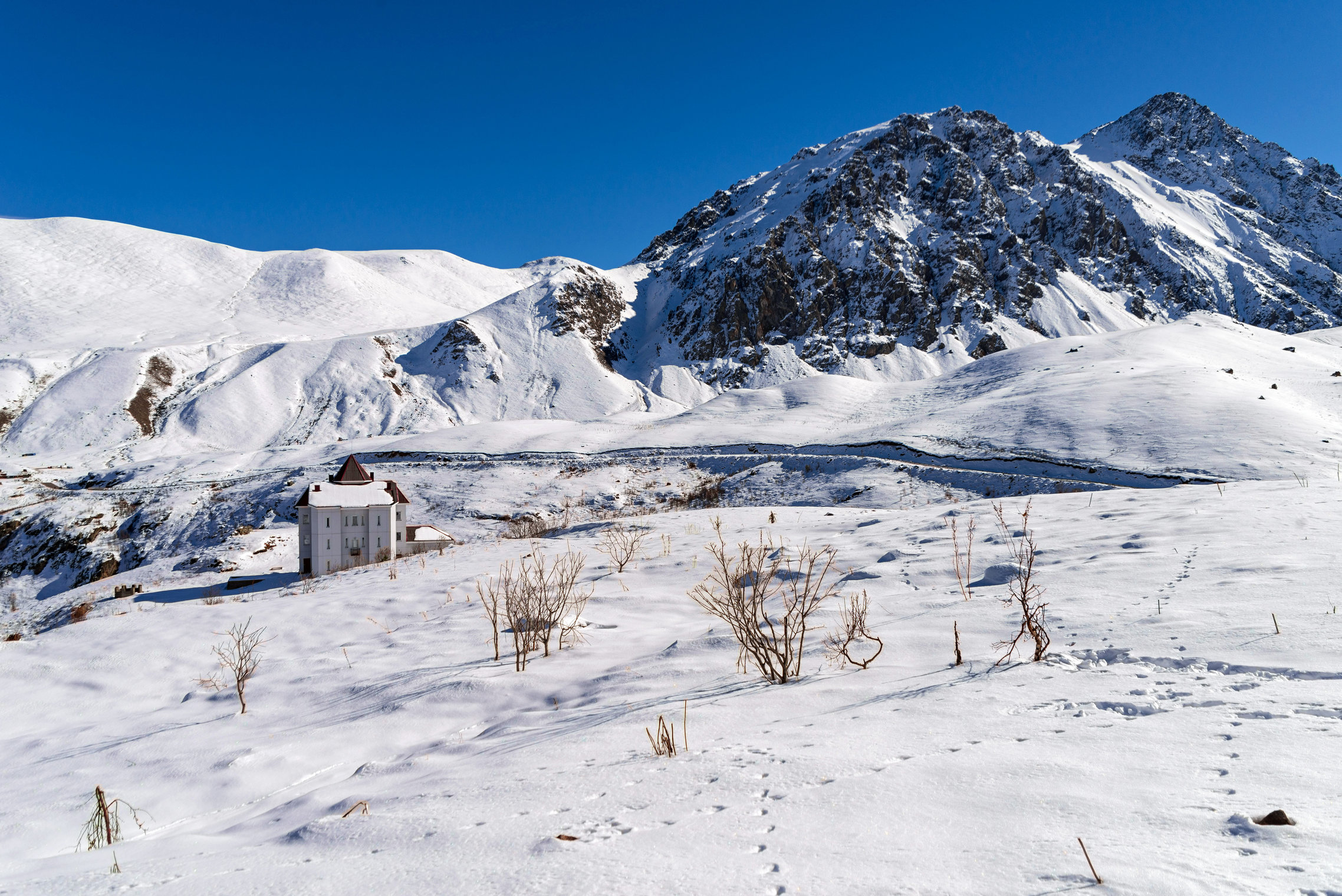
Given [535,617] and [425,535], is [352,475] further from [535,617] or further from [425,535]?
[535,617]

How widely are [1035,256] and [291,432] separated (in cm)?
9646

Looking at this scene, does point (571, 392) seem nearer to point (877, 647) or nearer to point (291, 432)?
point (291, 432)

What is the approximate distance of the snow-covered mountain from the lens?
202ft

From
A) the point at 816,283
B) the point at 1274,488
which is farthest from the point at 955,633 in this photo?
the point at 816,283

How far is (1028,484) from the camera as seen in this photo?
21422 mm

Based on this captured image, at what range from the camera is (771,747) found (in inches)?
123

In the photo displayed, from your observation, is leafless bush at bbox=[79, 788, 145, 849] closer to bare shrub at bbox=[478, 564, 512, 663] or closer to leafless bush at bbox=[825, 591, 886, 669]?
bare shrub at bbox=[478, 564, 512, 663]

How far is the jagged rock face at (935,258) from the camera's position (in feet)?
261

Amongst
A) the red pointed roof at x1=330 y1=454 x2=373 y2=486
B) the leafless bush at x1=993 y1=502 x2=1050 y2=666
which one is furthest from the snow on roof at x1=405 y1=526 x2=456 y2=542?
the leafless bush at x1=993 y1=502 x2=1050 y2=666

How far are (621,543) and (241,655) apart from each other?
6.04 metres

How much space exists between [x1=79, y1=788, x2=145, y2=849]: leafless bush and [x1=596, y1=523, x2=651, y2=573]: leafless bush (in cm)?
613

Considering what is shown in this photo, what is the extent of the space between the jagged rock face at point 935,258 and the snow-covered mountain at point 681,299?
1.27ft

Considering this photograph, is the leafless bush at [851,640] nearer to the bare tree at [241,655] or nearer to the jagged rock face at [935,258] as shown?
the bare tree at [241,655]

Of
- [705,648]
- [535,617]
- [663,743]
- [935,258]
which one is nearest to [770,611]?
[705,648]
